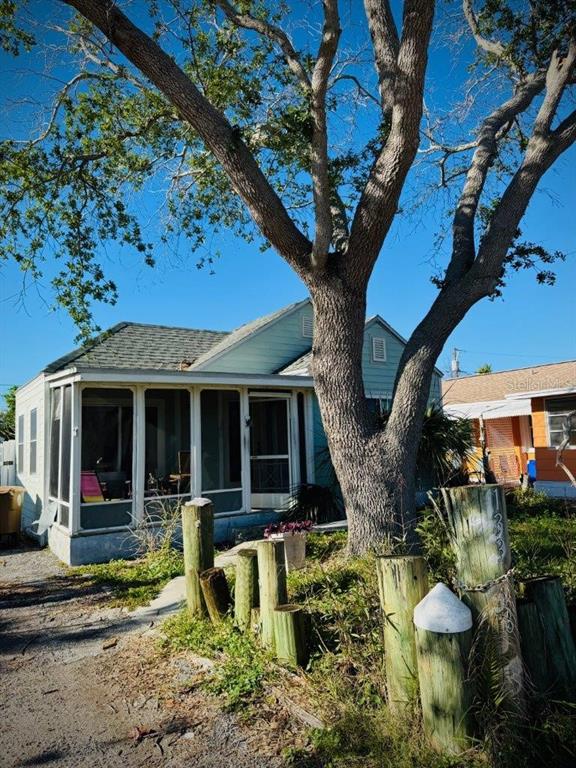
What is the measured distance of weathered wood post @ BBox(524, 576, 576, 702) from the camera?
3230mm

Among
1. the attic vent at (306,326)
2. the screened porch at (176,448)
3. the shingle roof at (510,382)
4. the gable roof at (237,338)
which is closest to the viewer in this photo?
the screened porch at (176,448)

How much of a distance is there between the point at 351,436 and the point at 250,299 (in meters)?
14.2

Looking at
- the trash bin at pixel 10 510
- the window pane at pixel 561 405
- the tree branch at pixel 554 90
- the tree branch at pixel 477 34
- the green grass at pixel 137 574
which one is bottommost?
the green grass at pixel 137 574

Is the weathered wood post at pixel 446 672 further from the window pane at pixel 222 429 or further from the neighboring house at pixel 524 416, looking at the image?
the neighboring house at pixel 524 416

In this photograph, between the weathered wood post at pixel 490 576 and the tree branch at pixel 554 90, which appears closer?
the weathered wood post at pixel 490 576

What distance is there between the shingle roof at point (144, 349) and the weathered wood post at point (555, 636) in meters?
8.51

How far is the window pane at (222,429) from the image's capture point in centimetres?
1177

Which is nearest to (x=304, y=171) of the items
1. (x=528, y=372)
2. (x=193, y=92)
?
(x=193, y=92)

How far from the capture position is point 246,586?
4867 mm

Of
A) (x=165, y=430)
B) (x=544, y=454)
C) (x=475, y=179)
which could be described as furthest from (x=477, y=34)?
(x=544, y=454)

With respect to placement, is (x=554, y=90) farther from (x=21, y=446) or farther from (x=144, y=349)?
(x=21, y=446)

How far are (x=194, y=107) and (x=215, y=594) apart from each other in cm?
536

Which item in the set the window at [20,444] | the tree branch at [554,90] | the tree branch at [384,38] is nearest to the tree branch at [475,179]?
the tree branch at [554,90]

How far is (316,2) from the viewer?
8008mm
